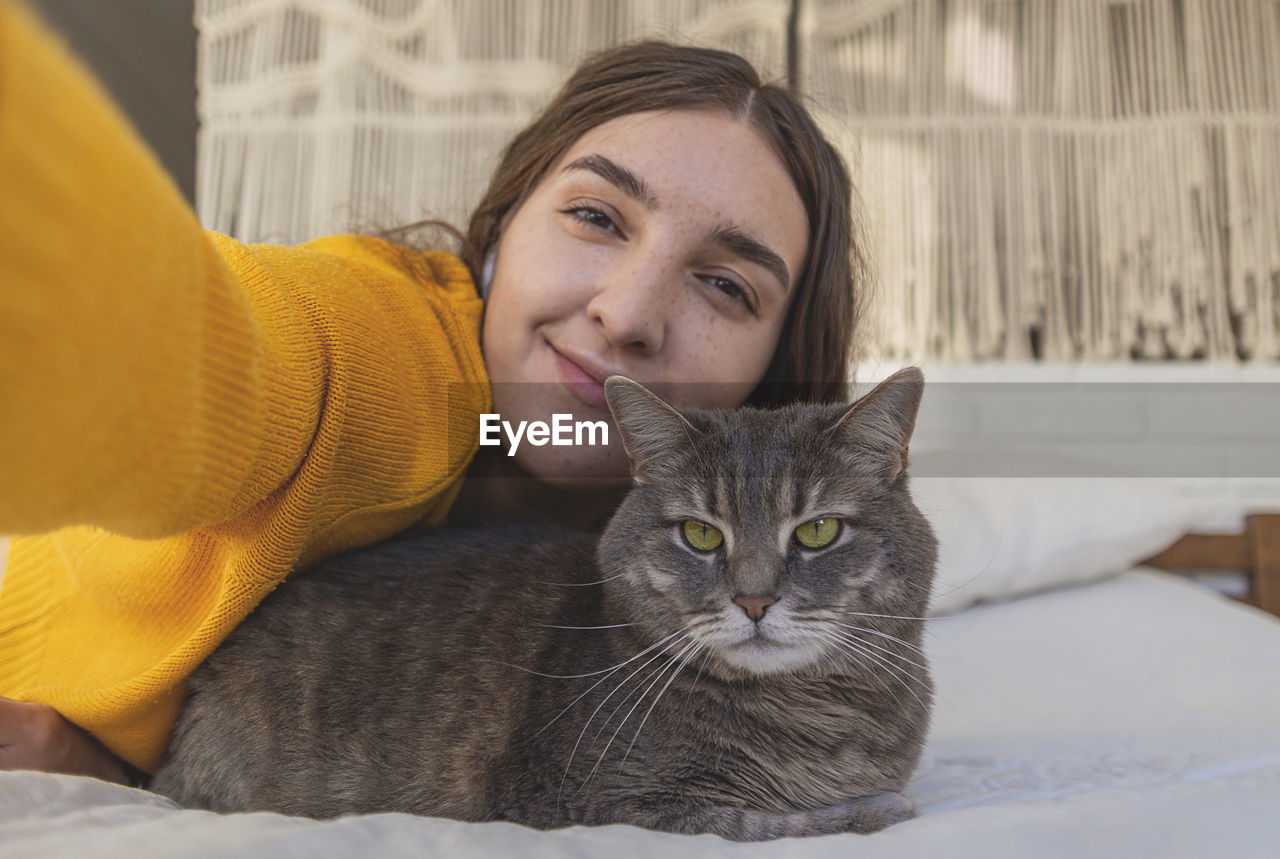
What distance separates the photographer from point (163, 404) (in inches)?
19.9

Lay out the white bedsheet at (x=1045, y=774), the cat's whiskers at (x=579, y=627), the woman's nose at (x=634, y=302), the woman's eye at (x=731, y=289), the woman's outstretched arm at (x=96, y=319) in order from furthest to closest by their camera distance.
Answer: the woman's eye at (x=731, y=289) → the woman's nose at (x=634, y=302) → the cat's whiskers at (x=579, y=627) → the white bedsheet at (x=1045, y=774) → the woman's outstretched arm at (x=96, y=319)

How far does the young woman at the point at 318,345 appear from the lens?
0.41 metres

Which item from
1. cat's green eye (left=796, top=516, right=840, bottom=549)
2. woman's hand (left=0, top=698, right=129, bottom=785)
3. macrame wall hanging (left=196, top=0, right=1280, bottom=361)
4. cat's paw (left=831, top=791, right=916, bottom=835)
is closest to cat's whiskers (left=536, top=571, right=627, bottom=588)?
cat's green eye (left=796, top=516, right=840, bottom=549)

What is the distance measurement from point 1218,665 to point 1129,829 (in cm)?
93

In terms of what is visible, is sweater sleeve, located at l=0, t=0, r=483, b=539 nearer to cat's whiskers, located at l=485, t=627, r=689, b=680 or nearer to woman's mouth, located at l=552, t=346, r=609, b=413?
cat's whiskers, located at l=485, t=627, r=689, b=680

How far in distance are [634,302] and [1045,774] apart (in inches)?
29.2

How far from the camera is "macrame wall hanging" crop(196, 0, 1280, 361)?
2115 millimetres

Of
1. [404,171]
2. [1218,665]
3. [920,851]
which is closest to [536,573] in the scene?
[920,851]

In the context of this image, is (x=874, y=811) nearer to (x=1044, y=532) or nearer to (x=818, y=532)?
(x=818, y=532)

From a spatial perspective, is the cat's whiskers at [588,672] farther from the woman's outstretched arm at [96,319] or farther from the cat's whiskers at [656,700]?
the woman's outstretched arm at [96,319]

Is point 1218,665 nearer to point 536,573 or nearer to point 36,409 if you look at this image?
point 536,573

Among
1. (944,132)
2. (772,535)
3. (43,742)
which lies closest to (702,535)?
(772,535)

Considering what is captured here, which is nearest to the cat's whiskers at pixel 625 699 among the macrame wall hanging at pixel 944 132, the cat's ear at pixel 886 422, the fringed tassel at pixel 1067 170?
the cat's ear at pixel 886 422

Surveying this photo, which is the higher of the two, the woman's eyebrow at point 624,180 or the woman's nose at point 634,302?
the woman's eyebrow at point 624,180
